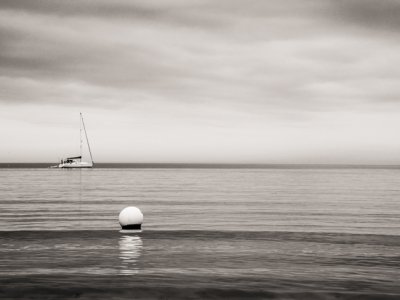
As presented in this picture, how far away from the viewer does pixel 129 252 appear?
1959 centimetres

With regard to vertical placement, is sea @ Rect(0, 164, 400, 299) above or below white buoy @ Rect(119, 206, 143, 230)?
below

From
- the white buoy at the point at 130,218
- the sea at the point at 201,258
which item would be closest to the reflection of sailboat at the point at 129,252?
the sea at the point at 201,258

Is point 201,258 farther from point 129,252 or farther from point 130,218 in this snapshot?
point 130,218

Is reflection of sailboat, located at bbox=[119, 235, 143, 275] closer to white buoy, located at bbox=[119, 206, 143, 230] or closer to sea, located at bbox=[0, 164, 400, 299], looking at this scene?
sea, located at bbox=[0, 164, 400, 299]

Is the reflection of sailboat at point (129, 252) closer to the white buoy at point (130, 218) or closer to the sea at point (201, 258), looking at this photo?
the sea at point (201, 258)

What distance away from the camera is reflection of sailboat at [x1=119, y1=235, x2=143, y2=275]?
16.2 meters

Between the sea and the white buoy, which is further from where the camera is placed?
the white buoy

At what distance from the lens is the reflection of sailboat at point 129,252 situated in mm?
16178

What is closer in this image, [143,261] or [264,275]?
[264,275]

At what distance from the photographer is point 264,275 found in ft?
50.8

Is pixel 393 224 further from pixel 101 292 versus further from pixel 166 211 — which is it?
pixel 101 292

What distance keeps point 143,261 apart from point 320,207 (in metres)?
30.4

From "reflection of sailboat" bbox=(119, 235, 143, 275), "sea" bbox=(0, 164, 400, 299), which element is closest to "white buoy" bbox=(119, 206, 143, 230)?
"sea" bbox=(0, 164, 400, 299)

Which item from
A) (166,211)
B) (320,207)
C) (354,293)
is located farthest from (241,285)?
(320,207)
